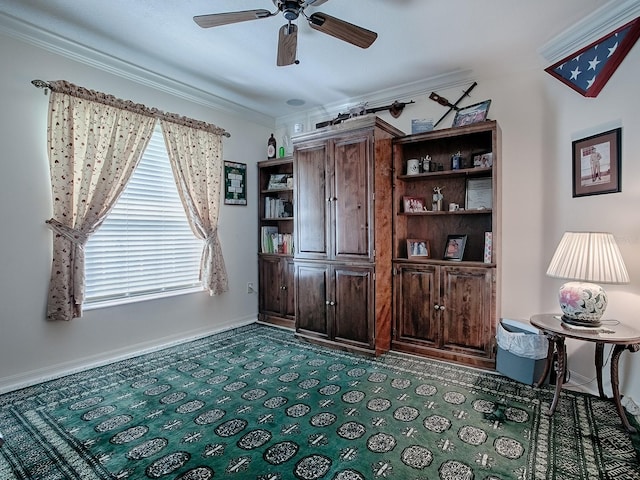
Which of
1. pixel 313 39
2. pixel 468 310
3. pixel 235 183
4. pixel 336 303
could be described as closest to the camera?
pixel 313 39

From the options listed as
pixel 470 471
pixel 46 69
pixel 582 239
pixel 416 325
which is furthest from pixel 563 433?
pixel 46 69

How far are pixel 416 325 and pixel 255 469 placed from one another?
209cm

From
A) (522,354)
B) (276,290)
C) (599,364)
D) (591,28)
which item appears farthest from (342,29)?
(276,290)

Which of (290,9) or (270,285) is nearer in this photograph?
(290,9)

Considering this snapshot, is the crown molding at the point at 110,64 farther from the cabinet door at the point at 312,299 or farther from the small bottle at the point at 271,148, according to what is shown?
the cabinet door at the point at 312,299

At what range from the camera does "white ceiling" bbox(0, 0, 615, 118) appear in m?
2.38

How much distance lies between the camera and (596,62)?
8.30ft

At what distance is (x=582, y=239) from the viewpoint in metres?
2.20

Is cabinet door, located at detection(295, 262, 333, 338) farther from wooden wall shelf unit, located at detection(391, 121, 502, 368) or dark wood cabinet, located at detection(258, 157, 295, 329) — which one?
wooden wall shelf unit, located at detection(391, 121, 502, 368)

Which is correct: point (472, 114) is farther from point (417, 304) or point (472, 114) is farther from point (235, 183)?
point (235, 183)

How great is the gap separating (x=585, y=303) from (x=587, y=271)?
223 millimetres

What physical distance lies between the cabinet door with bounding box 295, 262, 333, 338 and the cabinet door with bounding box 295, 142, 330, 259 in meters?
0.15

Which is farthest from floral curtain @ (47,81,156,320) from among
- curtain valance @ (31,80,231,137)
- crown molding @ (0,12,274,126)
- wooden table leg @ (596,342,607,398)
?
wooden table leg @ (596,342,607,398)

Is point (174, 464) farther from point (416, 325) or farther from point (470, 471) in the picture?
point (416, 325)
